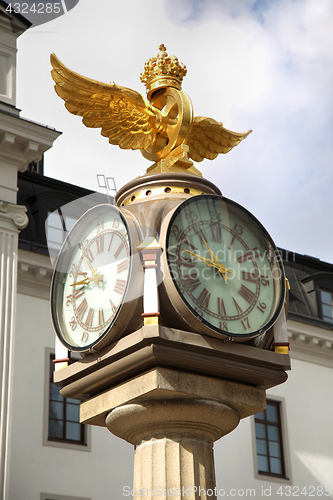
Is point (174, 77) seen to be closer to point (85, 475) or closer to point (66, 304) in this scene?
point (66, 304)

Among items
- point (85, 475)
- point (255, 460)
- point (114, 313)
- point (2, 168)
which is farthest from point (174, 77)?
point (255, 460)

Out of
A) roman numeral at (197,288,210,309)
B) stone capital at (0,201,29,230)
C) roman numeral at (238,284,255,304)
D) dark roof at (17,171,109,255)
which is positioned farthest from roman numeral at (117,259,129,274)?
dark roof at (17,171,109,255)

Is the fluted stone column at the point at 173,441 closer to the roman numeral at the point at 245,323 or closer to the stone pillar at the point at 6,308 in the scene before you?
the roman numeral at the point at 245,323

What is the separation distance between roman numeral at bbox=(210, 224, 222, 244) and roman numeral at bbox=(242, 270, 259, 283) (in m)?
0.25

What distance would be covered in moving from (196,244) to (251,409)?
1.05m

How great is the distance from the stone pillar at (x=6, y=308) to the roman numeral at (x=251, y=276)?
860 centimetres

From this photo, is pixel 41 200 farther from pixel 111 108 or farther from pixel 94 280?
pixel 94 280

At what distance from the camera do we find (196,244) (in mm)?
4734

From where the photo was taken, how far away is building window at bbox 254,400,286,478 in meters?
18.6

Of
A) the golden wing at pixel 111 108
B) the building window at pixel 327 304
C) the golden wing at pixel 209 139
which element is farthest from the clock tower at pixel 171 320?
the building window at pixel 327 304

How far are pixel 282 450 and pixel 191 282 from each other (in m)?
15.6

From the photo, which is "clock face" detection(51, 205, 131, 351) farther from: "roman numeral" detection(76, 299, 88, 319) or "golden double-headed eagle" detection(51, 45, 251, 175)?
"golden double-headed eagle" detection(51, 45, 251, 175)

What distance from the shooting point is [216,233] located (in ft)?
16.0

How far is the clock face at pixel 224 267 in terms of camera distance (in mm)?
4555
